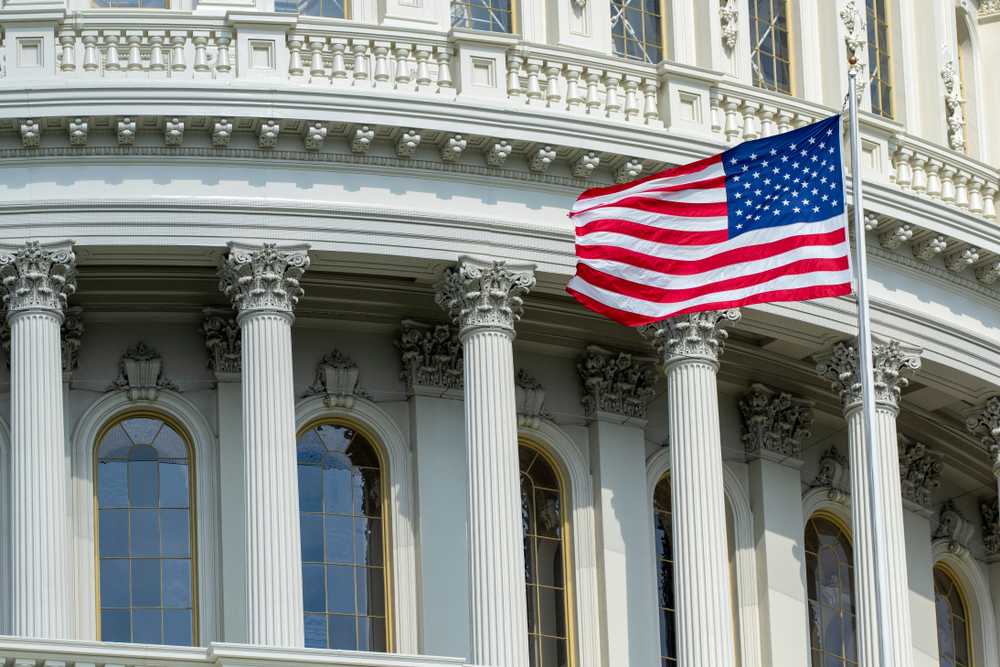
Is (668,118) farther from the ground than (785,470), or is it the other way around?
→ (668,118)

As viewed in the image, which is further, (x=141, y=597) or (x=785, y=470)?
→ (x=785, y=470)

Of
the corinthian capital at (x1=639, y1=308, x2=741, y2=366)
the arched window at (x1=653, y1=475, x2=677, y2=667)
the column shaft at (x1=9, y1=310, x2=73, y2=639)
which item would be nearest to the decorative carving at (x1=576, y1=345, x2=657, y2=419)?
the arched window at (x1=653, y1=475, x2=677, y2=667)

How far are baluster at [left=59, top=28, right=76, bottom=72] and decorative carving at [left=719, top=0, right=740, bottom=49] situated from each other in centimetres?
1074

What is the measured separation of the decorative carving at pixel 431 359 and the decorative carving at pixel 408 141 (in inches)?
128

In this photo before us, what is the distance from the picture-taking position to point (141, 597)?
35.5 metres

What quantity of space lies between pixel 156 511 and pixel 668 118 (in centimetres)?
935

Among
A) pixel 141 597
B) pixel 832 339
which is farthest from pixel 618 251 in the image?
pixel 141 597

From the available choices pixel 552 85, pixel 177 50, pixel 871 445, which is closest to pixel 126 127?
pixel 177 50

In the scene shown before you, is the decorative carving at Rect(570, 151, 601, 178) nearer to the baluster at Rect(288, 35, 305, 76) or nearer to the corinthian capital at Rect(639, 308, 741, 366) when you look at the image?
the corinthian capital at Rect(639, 308, 741, 366)

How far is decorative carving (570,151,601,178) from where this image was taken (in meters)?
35.5

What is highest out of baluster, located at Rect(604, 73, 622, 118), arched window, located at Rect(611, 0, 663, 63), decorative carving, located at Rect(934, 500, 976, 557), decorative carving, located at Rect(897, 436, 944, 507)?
arched window, located at Rect(611, 0, 663, 63)

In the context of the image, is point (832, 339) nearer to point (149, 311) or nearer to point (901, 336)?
point (901, 336)

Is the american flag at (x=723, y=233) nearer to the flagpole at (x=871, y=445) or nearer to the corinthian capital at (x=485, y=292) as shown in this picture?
the flagpole at (x=871, y=445)

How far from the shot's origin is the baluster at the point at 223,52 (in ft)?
114
